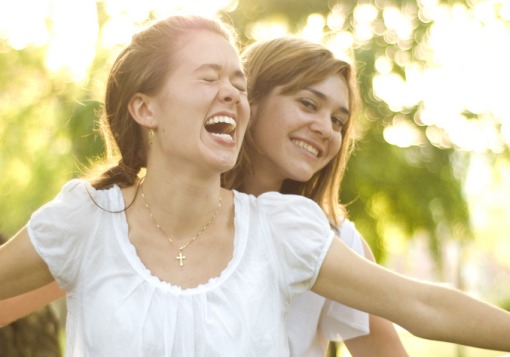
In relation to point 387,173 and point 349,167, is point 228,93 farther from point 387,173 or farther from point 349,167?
point 387,173

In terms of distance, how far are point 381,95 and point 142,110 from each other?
7.20 m

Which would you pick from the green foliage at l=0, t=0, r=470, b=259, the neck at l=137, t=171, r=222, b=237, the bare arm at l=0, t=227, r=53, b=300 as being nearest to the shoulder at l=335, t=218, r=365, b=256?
the neck at l=137, t=171, r=222, b=237

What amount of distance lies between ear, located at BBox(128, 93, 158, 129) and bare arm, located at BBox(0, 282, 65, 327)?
0.69 m

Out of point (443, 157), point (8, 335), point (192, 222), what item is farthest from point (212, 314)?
point (443, 157)

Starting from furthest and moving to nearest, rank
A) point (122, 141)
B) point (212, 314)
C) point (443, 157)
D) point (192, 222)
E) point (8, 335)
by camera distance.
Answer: point (443, 157) < point (8, 335) < point (122, 141) < point (192, 222) < point (212, 314)

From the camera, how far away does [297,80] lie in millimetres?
2965

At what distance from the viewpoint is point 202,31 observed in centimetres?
244

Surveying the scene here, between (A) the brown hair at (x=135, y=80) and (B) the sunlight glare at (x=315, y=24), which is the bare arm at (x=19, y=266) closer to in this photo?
(A) the brown hair at (x=135, y=80)

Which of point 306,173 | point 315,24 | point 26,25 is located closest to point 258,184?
point 306,173

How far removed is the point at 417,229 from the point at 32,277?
326 inches

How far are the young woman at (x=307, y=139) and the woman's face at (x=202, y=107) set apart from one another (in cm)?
59

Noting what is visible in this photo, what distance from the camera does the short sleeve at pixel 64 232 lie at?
226cm

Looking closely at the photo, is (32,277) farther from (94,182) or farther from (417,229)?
(417,229)

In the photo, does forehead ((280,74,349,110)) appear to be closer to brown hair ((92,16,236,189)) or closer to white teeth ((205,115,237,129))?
brown hair ((92,16,236,189))
